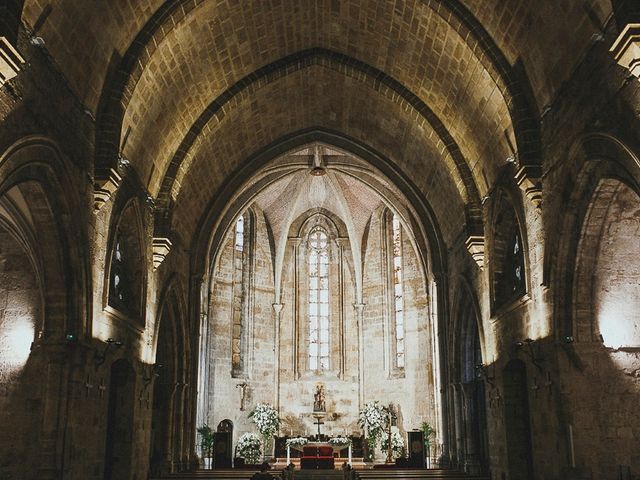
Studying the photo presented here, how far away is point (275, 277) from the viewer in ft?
A: 99.6

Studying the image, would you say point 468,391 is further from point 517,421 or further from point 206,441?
point 206,441

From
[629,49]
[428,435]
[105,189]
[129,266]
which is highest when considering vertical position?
[629,49]

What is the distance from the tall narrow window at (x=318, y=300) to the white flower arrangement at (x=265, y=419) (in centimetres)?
341

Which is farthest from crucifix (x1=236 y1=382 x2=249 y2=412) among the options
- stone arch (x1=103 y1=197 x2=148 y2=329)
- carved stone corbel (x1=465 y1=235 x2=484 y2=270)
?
carved stone corbel (x1=465 y1=235 x2=484 y2=270)

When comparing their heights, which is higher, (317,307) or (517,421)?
(317,307)

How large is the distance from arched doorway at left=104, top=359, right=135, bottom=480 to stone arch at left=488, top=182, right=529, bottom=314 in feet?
27.0

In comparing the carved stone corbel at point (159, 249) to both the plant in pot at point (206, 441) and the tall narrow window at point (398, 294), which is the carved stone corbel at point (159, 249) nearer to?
the plant in pot at point (206, 441)

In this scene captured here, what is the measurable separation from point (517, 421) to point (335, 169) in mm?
14270

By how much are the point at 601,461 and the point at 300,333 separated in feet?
65.9

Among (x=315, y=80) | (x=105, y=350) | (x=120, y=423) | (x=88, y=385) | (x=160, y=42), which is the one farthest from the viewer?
(x=315, y=80)

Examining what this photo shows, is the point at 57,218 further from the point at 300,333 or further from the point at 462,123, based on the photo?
the point at 300,333

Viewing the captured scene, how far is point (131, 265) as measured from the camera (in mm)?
15547

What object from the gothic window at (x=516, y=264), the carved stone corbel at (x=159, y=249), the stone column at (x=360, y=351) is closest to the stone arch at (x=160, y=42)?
the gothic window at (x=516, y=264)

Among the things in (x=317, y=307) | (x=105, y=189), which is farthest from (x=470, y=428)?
(x=317, y=307)
